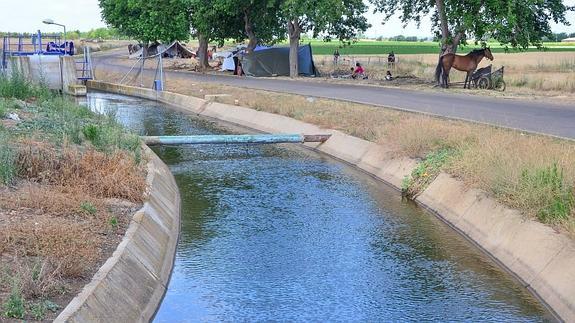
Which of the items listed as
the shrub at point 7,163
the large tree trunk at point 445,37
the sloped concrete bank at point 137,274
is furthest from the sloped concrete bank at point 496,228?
the large tree trunk at point 445,37

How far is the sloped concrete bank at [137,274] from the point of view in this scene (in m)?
7.93

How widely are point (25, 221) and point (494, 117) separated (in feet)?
51.1

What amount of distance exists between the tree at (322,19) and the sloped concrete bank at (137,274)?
31330 millimetres

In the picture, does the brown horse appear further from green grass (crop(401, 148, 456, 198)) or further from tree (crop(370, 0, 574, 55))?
green grass (crop(401, 148, 456, 198))

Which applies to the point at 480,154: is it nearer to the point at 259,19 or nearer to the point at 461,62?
the point at 461,62

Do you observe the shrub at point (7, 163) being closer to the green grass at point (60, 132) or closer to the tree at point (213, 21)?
the green grass at point (60, 132)

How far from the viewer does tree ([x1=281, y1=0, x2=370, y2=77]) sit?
44062mm

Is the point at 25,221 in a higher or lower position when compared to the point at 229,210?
higher

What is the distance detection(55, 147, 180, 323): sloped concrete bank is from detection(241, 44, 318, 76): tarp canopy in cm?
3870

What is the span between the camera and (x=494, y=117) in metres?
22.1

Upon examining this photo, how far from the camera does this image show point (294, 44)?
1933 inches

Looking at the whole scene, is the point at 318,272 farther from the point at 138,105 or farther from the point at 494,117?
the point at 138,105

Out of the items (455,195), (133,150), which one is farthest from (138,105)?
(455,195)

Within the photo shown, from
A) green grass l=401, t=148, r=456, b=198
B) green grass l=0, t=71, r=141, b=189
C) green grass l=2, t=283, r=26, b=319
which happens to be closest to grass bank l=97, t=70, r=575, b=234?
green grass l=401, t=148, r=456, b=198
